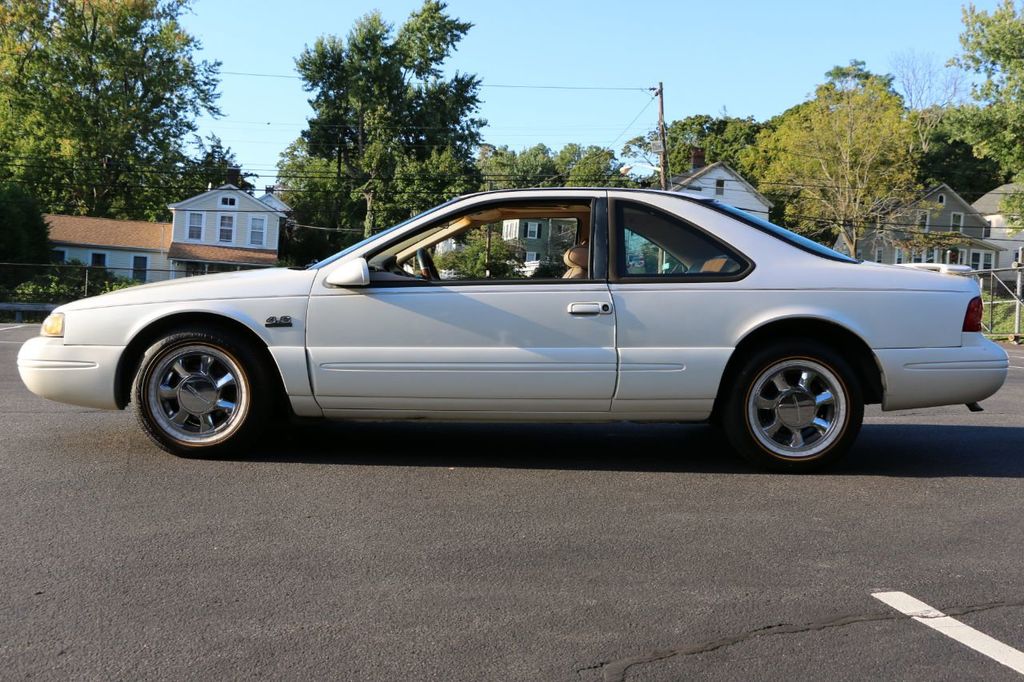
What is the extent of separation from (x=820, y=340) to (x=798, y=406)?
1.37 feet

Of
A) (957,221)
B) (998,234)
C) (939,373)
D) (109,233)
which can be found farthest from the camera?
(998,234)

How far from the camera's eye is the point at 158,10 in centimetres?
5894

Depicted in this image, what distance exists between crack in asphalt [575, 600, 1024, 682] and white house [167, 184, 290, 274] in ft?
164

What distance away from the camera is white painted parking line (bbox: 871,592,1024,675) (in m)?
2.93

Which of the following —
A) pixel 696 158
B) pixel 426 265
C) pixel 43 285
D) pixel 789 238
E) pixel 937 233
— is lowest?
pixel 426 265

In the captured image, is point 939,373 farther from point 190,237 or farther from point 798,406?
point 190,237

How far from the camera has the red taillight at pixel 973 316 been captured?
18.1ft

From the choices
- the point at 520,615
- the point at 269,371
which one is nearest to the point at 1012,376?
the point at 269,371

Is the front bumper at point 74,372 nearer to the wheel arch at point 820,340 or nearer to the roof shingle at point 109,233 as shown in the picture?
the wheel arch at point 820,340

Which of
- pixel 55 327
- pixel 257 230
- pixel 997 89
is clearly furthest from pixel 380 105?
pixel 55 327

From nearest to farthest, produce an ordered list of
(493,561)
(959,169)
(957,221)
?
(493,561)
(957,221)
(959,169)

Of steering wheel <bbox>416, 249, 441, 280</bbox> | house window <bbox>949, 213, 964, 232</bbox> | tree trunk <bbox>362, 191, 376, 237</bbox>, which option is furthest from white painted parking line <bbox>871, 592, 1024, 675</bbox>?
house window <bbox>949, 213, 964, 232</bbox>

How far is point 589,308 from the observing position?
5348 millimetres

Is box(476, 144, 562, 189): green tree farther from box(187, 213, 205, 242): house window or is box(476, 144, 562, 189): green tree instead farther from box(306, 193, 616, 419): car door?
box(306, 193, 616, 419): car door
